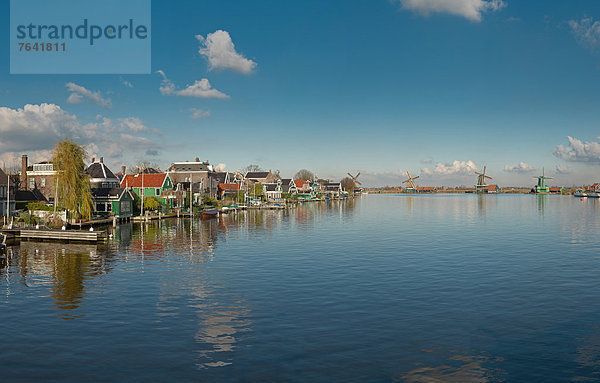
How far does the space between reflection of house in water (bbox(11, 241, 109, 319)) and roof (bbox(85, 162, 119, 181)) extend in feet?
154

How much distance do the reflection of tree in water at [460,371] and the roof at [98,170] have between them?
325ft

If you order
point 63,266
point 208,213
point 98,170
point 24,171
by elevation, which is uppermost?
point 98,170

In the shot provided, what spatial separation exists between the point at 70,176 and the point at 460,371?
71.7 metres

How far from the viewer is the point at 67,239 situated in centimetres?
5872

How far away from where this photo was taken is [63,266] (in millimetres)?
42281

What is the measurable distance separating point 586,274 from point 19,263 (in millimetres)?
53258

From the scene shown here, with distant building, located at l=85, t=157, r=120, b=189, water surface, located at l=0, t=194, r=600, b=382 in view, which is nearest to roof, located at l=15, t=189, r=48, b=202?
distant building, located at l=85, t=157, r=120, b=189

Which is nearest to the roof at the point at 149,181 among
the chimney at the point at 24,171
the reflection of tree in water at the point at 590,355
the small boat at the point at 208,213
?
the small boat at the point at 208,213

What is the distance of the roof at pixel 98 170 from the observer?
103 meters

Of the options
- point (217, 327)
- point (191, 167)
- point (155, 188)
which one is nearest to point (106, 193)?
point (155, 188)

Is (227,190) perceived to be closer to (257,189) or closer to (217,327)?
(257,189)

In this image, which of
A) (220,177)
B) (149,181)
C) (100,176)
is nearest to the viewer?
(100,176)

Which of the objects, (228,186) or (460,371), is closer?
(460,371)

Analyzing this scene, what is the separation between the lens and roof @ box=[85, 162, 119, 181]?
103 metres
